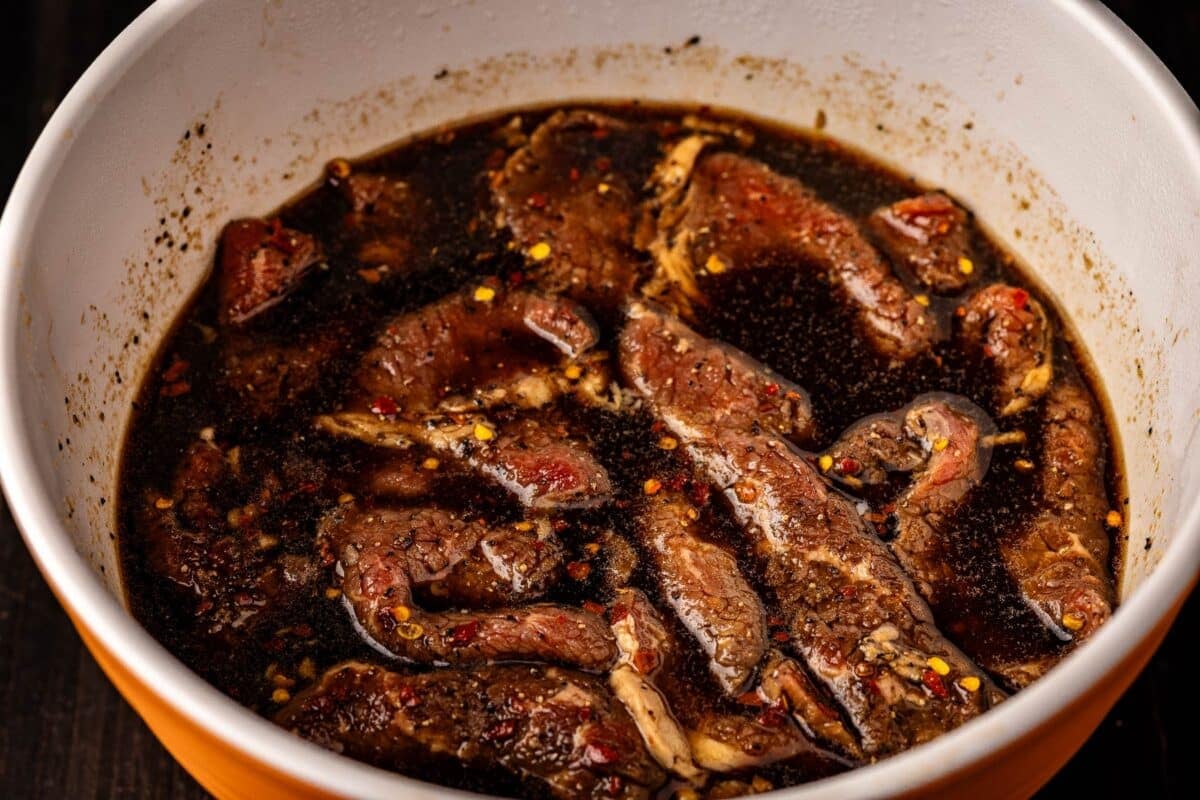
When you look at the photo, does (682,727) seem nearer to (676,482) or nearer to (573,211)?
(676,482)

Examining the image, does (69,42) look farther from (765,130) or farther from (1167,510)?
(1167,510)

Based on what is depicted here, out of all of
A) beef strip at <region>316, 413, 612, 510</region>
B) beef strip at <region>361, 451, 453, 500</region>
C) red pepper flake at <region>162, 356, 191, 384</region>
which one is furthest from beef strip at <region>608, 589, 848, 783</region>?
red pepper flake at <region>162, 356, 191, 384</region>

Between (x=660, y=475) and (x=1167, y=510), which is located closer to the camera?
(x=1167, y=510)

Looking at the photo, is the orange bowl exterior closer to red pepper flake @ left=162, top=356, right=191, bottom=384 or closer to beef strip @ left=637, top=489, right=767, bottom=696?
beef strip @ left=637, top=489, right=767, bottom=696

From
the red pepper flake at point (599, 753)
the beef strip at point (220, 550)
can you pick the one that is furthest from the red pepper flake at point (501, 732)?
the beef strip at point (220, 550)

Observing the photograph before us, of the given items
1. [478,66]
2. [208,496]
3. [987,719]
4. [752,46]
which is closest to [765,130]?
[752,46]

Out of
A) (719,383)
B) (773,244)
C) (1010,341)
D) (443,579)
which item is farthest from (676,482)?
(1010,341)
